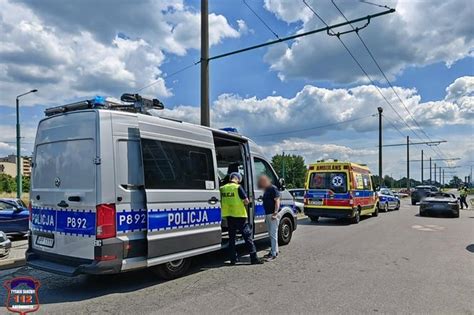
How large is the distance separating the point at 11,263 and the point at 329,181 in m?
11.8

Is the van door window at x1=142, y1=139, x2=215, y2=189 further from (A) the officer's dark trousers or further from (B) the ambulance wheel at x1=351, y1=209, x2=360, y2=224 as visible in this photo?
(B) the ambulance wheel at x1=351, y1=209, x2=360, y2=224

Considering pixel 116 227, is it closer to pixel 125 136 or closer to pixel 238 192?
pixel 125 136

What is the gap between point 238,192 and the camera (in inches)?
301

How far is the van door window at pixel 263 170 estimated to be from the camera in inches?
353

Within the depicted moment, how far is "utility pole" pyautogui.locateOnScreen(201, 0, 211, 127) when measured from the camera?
11.9 metres

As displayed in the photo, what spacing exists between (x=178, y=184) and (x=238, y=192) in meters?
1.47

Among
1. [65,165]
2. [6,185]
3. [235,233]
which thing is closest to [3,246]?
[65,165]

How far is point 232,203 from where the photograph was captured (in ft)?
25.0

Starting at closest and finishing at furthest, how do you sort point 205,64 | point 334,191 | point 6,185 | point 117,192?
1. point 117,192
2. point 205,64
3. point 334,191
4. point 6,185

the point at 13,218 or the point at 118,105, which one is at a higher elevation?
the point at 118,105

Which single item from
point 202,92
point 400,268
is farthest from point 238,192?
point 202,92

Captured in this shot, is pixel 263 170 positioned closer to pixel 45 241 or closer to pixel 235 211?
pixel 235 211

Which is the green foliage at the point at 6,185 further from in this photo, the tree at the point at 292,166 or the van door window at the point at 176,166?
the van door window at the point at 176,166

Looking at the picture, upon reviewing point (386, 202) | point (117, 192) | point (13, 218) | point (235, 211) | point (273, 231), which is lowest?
point (386, 202)
